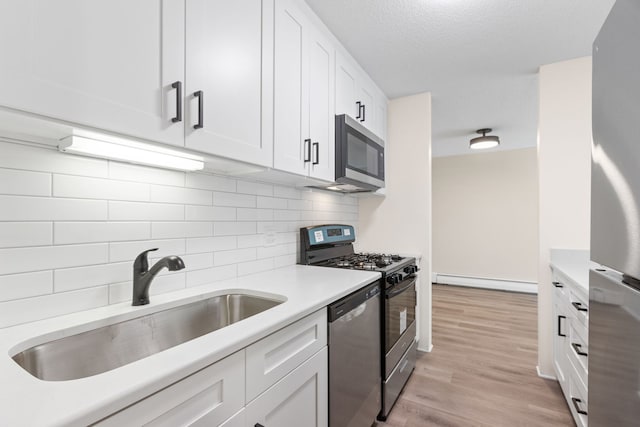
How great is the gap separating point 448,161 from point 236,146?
514 centimetres

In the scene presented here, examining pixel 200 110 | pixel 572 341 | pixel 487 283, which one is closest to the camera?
pixel 200 110

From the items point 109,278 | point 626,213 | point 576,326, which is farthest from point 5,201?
point 576,326

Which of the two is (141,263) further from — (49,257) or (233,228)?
(233,228)

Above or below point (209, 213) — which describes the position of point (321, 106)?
above

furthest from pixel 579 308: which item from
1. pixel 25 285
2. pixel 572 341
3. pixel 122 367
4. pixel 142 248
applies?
pixel 25 285

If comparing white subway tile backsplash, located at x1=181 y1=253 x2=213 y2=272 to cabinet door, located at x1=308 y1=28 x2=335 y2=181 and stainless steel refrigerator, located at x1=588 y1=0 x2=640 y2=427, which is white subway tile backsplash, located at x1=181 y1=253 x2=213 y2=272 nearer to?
cabinet door, located at x1=308 y1=28 x2=335 y2=181

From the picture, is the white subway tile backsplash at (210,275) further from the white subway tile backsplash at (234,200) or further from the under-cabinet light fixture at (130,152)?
the under-cabinet light fixture at (130,152)

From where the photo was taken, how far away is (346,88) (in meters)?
2.10

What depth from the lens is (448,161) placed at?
5.49 metres

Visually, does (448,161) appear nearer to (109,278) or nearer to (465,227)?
(465,227)

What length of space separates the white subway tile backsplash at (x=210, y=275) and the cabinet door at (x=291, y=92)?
602mm

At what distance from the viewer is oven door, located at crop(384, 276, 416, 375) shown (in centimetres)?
181

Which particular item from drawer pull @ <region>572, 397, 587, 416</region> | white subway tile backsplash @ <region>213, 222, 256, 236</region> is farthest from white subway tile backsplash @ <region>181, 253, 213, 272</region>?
drawer pull @ <region>572, 397, 587, 416</region>

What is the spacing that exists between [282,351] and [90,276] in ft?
2.35
